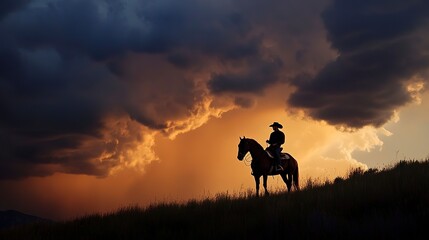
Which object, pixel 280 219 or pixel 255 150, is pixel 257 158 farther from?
pixel 280 219

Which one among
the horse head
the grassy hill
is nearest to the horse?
the horse head

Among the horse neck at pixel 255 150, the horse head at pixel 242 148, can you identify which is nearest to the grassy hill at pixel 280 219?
the horse head at pixel 242 148

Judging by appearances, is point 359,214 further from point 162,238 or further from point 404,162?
point 404,162

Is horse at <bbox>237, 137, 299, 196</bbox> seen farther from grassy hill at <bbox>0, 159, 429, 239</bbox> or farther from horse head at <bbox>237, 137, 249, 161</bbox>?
grassy hill at <bbox>0, 159, 429, 239</bbox>

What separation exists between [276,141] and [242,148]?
2132mm

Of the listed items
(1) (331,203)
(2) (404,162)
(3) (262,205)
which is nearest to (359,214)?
(1) (331,203)

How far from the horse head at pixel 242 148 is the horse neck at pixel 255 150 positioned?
327 mm

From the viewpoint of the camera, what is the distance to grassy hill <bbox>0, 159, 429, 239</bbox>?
11.2 m

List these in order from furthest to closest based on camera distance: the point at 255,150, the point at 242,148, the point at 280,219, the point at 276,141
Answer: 1. the point at 276,141
2. the point at 255,150
3. the point at 242,148
4. the point at 280,219

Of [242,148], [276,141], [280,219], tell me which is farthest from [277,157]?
[280,219]

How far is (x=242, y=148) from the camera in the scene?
23.3m

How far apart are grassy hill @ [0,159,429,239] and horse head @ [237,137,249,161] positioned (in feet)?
19.0

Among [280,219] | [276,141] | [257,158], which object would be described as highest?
[276,141]

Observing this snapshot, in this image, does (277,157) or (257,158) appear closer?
(257,158)
